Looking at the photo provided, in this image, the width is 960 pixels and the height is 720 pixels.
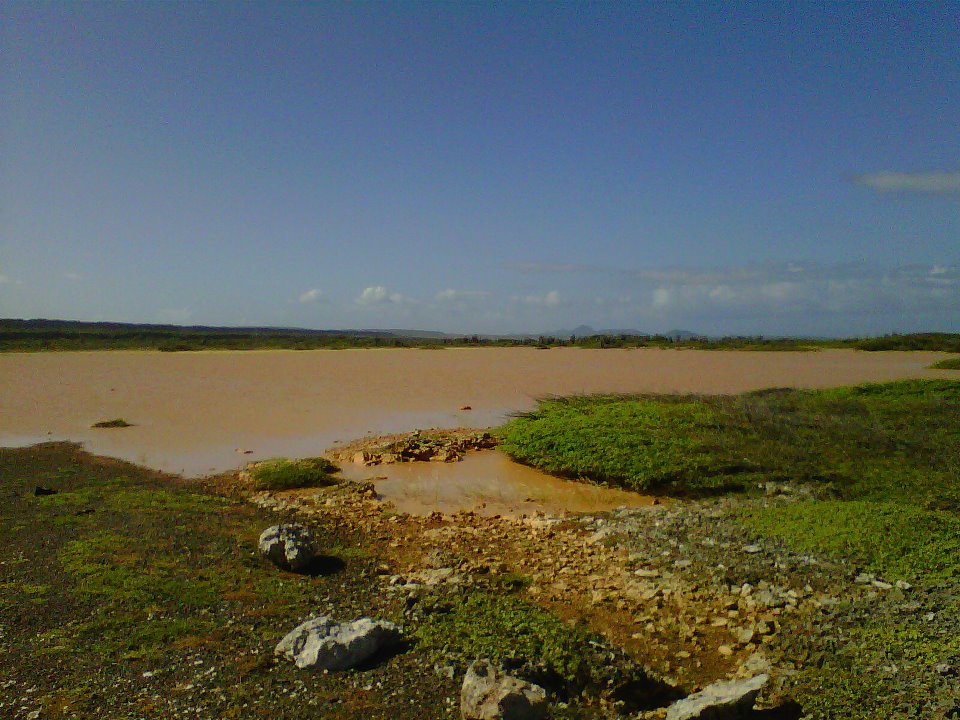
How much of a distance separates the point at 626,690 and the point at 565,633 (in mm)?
678

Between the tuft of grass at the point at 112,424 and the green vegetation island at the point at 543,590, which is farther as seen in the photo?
the tuft of grass at the point at 112,424

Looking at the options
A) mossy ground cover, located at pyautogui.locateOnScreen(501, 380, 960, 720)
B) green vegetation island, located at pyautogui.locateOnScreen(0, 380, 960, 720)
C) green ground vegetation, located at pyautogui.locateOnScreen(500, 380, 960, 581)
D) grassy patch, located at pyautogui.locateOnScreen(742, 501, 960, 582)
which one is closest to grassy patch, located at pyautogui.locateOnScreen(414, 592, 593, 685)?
green vegetation island, located at pyautogui.locateOnScreen(0, 380, 960, 720)

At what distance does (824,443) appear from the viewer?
10.4m

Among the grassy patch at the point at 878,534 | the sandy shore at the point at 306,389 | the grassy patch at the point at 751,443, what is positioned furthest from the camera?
the sandy shore at the point at 306,389

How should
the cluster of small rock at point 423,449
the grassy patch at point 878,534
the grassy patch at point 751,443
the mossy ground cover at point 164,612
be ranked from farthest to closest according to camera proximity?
the cluster of small rock at point 423,449 → the grassy patch at point 751,443 → the grassy patch at point 878,534 → the mossy ground cover at point 164,612

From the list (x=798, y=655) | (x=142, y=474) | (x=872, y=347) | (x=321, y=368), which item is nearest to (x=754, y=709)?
(x=798, y=655)

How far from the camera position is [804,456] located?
9844mm

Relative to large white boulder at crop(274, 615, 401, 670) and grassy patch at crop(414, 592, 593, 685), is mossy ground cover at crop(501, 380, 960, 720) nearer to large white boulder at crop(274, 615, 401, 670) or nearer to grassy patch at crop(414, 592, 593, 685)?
grassy patch at crop(414, 592, 593, 685)

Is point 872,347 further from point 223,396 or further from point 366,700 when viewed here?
point 366,700

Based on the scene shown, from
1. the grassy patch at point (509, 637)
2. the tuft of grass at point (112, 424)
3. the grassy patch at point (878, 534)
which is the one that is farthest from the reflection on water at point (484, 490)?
the tuft of grass at point (112, 424)

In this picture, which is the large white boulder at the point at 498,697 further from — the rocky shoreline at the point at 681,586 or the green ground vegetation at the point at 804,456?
the green ground vegetation at the point at 804,456

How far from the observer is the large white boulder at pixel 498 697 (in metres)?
3.97

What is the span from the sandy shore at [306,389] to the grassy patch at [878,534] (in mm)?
9985

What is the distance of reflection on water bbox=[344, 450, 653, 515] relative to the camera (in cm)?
988
